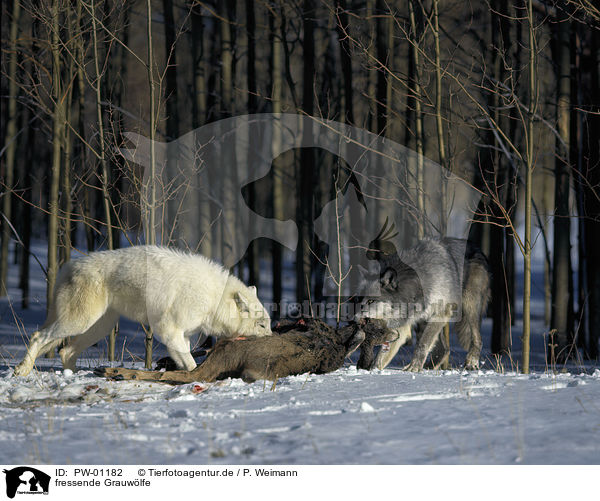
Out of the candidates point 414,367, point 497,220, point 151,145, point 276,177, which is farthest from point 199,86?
point 414,367

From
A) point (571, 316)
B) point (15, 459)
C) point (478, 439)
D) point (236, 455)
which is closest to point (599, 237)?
point (571, 316)

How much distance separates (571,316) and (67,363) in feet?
31.5

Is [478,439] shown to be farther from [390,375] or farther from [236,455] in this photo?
[390,375]

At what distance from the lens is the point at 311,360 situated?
6234mm

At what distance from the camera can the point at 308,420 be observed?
13.1ft

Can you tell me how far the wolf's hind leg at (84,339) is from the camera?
7184 mm

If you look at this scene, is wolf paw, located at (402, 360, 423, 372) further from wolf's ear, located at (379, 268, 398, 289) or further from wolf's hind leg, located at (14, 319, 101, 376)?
wolf's hind leg, located at (14, 319, 101, 376)

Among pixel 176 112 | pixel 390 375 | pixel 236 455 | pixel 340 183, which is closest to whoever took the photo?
pixel 236 455

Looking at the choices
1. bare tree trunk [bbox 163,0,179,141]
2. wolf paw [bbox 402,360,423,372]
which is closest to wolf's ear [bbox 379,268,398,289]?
wolf paw [bbox 402,360,423,372]

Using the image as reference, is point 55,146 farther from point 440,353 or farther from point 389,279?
point 440,353

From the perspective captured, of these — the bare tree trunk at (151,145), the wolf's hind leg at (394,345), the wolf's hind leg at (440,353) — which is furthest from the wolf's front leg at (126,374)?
the wolf's hind leg at (440,353)

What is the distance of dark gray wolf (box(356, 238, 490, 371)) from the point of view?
776cm
